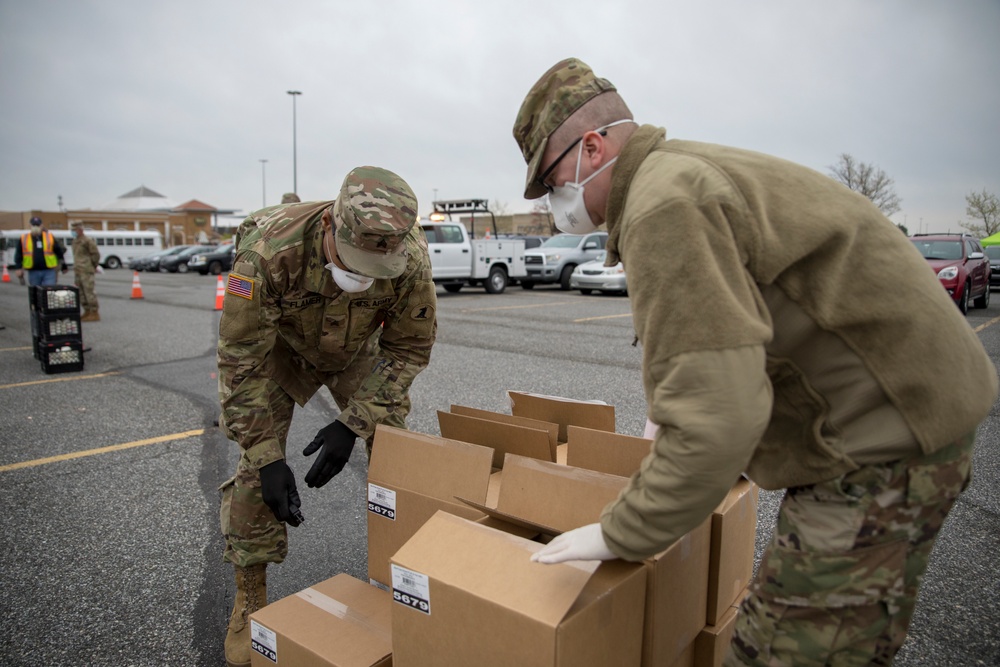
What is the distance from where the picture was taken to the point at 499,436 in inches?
86.5

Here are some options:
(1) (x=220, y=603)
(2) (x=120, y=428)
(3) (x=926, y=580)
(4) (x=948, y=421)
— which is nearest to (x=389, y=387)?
(1) (x=220, y=603)

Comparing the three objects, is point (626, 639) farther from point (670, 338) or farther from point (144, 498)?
point (144, 498)

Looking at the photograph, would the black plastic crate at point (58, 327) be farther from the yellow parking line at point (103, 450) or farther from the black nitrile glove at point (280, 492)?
the black nitrile glove at point (280, 492)

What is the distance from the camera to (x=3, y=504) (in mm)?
3539

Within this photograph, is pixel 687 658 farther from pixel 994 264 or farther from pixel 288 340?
pixel 994 264

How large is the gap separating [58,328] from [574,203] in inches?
290

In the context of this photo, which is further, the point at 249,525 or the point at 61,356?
the point at 61,356

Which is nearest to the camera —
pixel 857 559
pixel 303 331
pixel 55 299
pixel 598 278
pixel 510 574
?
pixel 857 559

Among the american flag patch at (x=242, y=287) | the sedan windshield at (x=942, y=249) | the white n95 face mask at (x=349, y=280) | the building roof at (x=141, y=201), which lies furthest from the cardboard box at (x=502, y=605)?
the building roof at (x=141, y=201)

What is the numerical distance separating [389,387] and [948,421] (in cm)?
189

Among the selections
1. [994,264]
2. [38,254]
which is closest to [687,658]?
[38,254]

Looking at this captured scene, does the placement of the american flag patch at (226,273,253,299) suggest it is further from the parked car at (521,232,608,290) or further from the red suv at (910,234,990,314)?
the parked car at (521,232,608,290)

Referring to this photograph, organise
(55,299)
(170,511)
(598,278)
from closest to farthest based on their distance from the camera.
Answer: (170,511)
(55,299)
(598,278)

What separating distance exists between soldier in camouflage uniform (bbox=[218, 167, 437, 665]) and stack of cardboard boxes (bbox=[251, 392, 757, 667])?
0.34 meters
